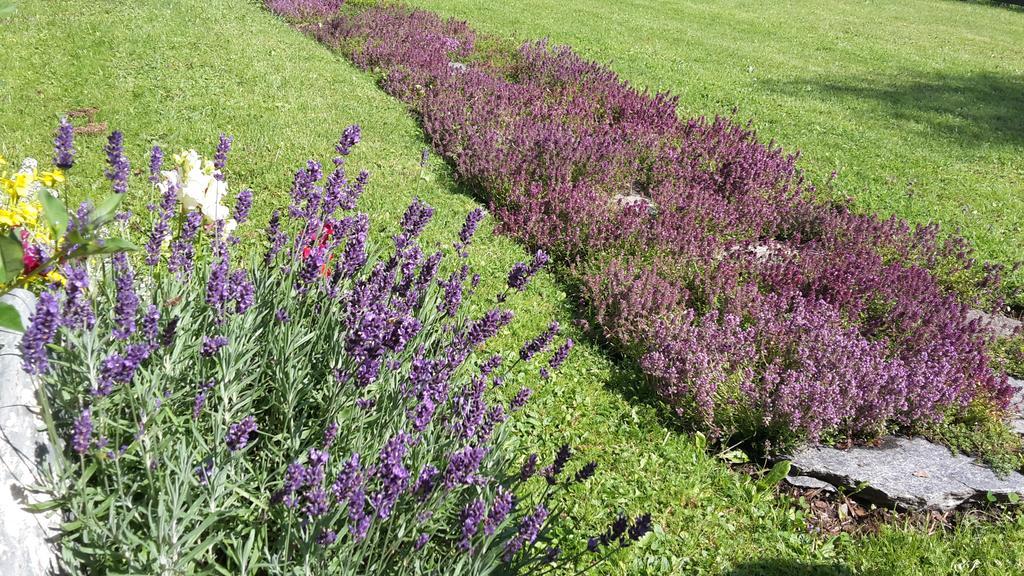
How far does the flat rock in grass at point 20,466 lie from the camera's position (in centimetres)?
192

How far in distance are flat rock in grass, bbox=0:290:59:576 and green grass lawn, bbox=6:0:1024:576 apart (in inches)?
89.0

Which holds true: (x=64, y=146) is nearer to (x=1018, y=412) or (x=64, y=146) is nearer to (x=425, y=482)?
(x=425, y=482)

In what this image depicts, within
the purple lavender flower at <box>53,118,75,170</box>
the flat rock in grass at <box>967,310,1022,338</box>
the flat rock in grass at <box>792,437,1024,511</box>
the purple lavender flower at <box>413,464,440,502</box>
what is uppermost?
the purple lavender flower at <box>53,118,75,170</box>

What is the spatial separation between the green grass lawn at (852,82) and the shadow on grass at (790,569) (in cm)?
417

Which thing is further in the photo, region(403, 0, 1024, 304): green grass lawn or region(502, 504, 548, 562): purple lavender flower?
region(403, 0, 1024, 304): green grass lawn

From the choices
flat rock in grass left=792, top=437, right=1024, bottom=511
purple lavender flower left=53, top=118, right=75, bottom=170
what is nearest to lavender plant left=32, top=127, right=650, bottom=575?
purple lavender flower left=53, top=118, right=75, bottom=170

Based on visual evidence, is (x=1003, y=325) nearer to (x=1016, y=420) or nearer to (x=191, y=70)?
(x=1016, y=420)

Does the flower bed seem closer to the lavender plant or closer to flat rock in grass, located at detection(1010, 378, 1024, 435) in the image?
flat rock in grass, located at detection(1010, 378, 1024, 435)

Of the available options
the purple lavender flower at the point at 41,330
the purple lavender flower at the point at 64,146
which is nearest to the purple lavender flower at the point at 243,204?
the purple lavender flower at the point at 64,146

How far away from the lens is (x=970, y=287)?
20.0 ft

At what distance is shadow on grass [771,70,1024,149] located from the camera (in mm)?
11492

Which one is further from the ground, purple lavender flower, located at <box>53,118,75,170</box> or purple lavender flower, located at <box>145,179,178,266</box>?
purple lavender flower, located at <box>53,118,75,170</box>

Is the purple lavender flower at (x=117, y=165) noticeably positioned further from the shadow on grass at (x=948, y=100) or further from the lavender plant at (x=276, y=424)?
the shadow on grass at (x=948, y=100)

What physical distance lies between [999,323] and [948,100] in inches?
371
